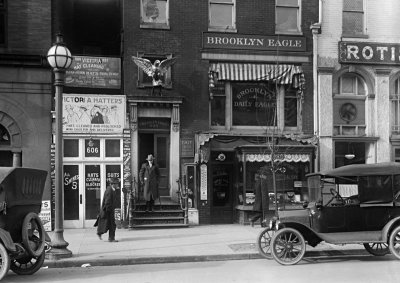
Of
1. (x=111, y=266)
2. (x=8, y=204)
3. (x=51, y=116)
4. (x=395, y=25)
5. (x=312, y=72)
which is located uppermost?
(x=395, y=25)

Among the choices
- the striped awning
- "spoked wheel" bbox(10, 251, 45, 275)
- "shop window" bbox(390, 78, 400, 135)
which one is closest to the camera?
"spoked wheel" bbox(10, 251, 45, 275)

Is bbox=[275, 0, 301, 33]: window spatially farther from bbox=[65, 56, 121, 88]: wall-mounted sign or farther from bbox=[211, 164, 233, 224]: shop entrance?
bbox=[65, 56, 121, 88]: wall-mounted sign

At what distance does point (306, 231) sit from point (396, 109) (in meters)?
10.5

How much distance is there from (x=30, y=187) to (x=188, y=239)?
5.36 meters

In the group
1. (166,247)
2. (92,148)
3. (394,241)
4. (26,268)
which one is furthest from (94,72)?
(394,241)

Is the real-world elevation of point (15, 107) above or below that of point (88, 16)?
below

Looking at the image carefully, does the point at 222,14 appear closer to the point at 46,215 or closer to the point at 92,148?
the point at 92,148

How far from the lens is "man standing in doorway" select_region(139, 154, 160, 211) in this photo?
16.7 meters

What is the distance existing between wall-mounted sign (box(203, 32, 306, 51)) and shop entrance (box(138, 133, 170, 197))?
3.67 meters

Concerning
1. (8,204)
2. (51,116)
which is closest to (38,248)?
(8,204)

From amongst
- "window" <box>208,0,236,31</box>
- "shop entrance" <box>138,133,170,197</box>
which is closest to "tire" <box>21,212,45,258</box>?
"shop entrance" <box>138,133,170,197</box>

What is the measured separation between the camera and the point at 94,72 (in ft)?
58.4

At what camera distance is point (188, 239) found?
1411 cm

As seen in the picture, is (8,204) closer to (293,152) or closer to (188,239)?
(188,239)
